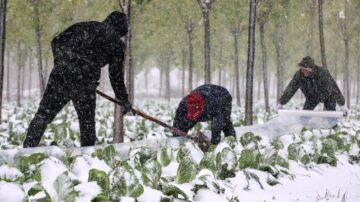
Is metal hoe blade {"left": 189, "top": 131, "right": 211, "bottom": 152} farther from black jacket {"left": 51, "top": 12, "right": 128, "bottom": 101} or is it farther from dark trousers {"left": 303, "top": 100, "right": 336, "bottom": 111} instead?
dark trousers {"left": 303, "top": 100, "right": 336, "bottom": 111}

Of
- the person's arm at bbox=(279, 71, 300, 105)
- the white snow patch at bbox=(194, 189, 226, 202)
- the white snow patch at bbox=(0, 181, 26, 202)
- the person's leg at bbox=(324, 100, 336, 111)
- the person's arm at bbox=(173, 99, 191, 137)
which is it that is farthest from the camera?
the person's leg at bbox=(324, 100, 336, 111)

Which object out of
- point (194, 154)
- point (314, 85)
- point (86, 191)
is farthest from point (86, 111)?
point (314, 85)

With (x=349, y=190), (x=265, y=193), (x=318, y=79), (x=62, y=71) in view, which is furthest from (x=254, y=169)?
(x=318, y=79)

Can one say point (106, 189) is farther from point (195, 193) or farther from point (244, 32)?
point (244, 32)

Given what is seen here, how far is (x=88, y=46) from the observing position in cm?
483

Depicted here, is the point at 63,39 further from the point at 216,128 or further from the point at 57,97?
the point at 216,128

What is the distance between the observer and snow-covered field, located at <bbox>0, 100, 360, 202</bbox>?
296cm

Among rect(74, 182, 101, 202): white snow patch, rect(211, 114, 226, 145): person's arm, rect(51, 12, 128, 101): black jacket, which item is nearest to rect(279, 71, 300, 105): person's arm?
rect(211, 114, 226, 145): person's arm

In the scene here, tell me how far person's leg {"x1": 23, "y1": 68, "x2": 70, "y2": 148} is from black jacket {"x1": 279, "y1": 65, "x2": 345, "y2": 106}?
17.2ft

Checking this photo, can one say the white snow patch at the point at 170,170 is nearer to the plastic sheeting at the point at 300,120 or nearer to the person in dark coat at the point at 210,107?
the person in dark coat at the point at 210,107

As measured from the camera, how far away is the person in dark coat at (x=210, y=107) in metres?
5.82

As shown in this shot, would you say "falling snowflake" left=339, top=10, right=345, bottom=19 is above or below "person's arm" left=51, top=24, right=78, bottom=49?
above

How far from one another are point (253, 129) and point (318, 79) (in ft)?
6.90

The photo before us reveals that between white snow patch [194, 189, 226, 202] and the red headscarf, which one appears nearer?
white snow patch [194, 189, 226, 202]
